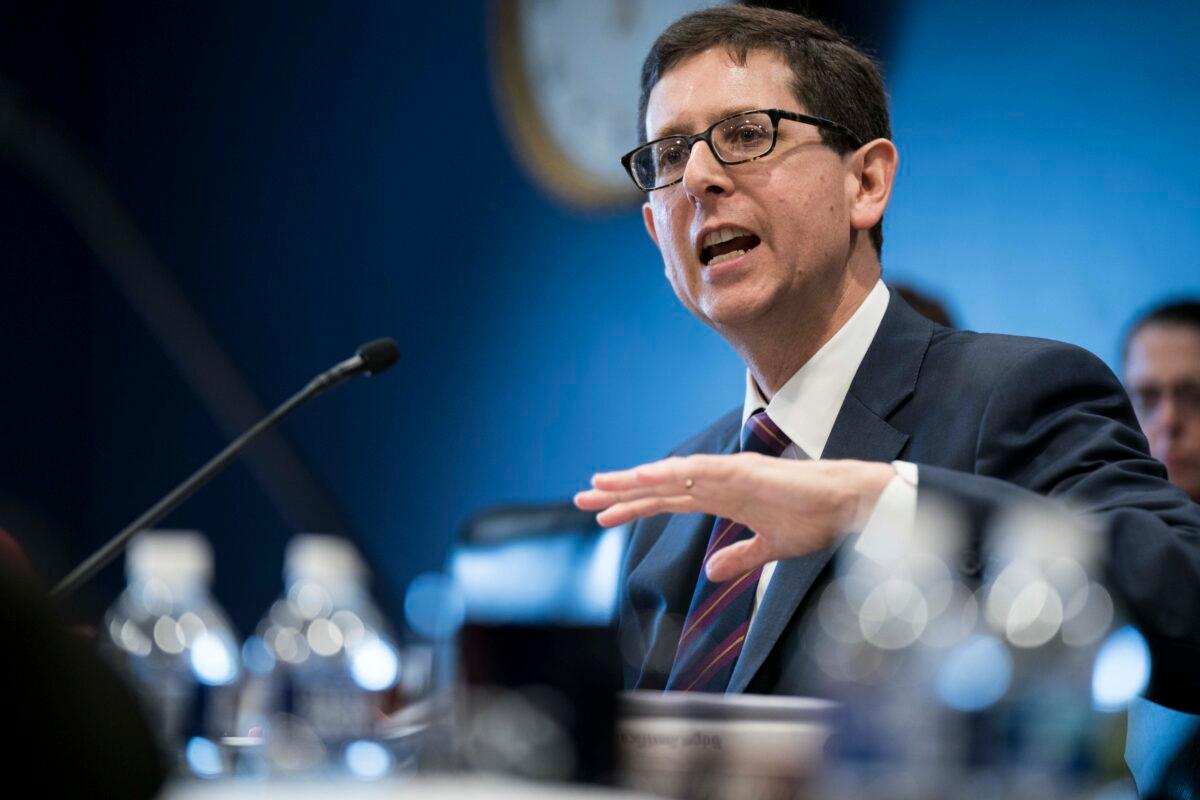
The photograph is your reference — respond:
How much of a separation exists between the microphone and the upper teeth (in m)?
0.44

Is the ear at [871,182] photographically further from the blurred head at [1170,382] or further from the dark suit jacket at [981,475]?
the blurred head at [1170,382]

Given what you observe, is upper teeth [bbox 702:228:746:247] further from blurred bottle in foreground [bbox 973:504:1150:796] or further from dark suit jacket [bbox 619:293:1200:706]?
blurred bottle in foreground [bbox 973:504:1150:796]

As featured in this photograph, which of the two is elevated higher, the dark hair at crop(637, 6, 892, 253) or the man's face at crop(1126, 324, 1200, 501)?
the dark hair at crop(637, 6, 892, 253)

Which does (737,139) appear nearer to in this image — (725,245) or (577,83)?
(725,245)

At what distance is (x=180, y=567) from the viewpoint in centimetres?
118

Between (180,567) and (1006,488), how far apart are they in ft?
2.34

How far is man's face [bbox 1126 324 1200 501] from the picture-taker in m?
2.29

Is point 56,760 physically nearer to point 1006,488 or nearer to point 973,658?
point 973,658

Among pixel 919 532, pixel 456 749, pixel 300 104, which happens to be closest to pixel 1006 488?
pixel 919 532

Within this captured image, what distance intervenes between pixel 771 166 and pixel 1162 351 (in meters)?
1.00

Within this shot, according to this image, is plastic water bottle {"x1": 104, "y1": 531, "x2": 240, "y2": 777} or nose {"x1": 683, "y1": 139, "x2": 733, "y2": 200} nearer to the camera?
plastic water bottle {"x1": 104, "y1": 531, "x2": 240, "y2": 777}

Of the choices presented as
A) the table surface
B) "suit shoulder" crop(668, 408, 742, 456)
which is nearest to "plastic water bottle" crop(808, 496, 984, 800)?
the table surface

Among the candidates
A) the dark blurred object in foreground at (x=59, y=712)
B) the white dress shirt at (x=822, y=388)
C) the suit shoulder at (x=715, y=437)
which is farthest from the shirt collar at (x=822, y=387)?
the dark blurred object in foreground at (x=59, y=712)

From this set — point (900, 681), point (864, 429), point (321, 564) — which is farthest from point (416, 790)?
point (864, 429)
